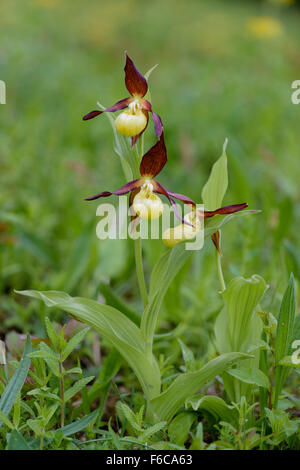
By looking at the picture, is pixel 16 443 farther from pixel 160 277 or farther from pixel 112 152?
pixel 112 152

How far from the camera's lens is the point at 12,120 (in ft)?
6.77

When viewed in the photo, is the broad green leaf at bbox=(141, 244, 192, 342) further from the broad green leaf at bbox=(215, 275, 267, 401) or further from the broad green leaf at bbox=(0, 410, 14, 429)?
the broad green leaf at bbox=(0, 410, 14, 429)

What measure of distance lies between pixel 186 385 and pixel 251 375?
4.2 inches

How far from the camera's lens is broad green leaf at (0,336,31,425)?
759 millimetres

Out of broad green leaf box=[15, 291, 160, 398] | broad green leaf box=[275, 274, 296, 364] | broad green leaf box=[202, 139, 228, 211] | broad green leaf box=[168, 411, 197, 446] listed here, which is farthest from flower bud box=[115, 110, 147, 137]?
broad green leaf box=[168, 411, 197, 446]

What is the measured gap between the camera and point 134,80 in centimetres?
72

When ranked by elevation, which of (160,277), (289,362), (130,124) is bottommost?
(289,362)

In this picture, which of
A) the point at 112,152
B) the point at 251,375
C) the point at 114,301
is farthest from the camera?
the point at 112,152

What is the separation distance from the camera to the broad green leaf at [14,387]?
2.49ft

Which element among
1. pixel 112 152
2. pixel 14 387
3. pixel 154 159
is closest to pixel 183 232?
pixel 154 159

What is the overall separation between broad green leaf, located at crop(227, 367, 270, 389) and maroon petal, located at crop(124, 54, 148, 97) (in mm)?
460

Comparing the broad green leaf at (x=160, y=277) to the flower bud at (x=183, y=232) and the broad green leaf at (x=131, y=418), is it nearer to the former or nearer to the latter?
the flower bud at (x=183, y=232)

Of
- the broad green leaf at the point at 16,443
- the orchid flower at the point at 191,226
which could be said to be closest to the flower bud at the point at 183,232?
the orchid flower at the point at 191,226
